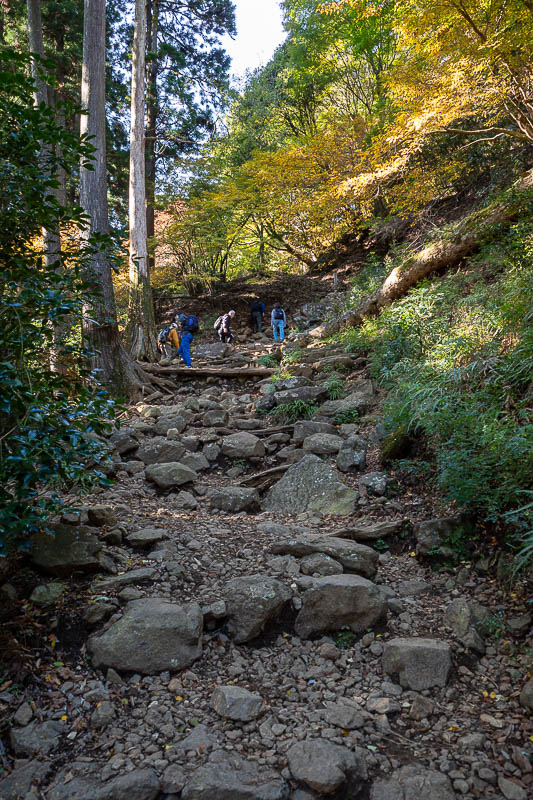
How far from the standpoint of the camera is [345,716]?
85.9 inches

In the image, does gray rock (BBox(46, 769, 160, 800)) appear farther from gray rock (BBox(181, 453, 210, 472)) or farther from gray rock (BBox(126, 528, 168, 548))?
gray rock (BBox(181, 453, 210, 472))

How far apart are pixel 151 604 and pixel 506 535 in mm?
2327

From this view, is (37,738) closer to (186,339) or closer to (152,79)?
(186,339)

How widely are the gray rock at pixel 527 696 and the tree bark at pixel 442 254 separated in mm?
6795

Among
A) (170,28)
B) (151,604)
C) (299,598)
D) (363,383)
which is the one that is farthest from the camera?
(170,28)

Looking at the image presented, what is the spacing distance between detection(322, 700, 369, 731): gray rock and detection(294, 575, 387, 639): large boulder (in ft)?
1.71

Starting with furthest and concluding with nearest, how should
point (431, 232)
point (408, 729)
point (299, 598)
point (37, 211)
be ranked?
point (431, 232)
point (299, 598)
point (37, 211)
point (408, 729)

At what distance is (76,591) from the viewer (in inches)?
107

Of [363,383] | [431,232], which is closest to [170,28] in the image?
[431,232]

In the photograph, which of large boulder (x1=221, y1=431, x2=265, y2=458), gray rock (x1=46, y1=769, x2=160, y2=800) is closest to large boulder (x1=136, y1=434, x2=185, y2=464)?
large boulder (x1=221, y1=431, x2=265, y2=458)

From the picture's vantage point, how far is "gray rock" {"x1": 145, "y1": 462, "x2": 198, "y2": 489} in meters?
4.85

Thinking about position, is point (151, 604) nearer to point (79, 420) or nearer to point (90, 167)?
point (79, 420)

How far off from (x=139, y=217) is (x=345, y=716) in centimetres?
1059

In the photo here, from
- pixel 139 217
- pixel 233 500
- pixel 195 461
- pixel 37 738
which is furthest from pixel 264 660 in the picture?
pixel 139 217
